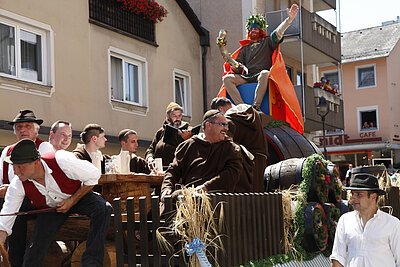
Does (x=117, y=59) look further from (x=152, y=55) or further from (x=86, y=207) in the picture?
(x=86, y=207)

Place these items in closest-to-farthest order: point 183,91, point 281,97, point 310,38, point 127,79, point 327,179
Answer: point 327,179 → point 281,97 → point 127,79 → point 183,91 → point 310,38

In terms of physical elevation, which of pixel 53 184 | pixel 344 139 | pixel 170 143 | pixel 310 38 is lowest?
pixel 53 184

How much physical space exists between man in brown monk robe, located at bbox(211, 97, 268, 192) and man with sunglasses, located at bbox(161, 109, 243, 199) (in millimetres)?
1390

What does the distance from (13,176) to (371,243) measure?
334 centimetres

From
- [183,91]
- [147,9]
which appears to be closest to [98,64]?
[147,9]

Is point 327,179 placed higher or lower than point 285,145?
lower

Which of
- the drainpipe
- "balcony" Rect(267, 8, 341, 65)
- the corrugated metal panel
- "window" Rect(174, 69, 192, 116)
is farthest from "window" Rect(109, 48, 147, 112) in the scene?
the corrugated metal panel

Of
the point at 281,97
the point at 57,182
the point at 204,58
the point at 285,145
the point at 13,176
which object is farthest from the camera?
the point at 204,58

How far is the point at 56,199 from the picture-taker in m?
5.99

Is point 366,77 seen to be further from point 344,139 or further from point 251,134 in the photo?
point 251,134

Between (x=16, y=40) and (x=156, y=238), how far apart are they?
379 inches

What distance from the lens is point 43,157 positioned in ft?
19.4

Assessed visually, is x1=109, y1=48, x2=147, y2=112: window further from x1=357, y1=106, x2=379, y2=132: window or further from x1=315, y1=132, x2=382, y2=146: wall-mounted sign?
x1=357, y1=106, x2=379, y2=132: window

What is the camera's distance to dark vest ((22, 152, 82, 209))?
5863 millimetres
